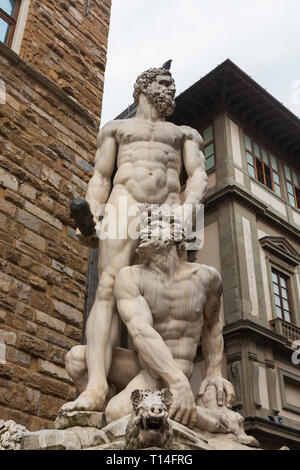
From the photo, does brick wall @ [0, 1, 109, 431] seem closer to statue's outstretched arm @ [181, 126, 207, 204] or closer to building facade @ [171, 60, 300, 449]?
statue's outstretched arm @ [181, 126, 207, 204]

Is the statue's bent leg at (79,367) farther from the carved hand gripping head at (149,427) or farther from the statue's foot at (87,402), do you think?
the carved hand gripping head at (149,427)

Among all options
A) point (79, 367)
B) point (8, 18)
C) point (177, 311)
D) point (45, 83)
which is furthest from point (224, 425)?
point (8, 18)

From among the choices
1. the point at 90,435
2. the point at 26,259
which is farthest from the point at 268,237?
the point at 90,435

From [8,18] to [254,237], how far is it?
986cm

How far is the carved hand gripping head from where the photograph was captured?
2422 millimetres

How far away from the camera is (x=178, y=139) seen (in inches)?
166

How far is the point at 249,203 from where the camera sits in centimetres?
1648

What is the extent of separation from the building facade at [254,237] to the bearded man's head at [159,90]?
391 inches

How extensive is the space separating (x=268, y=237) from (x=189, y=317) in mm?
13470

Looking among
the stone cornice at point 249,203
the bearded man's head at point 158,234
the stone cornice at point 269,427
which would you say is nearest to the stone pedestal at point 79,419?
the bearded man's head at point 158,234

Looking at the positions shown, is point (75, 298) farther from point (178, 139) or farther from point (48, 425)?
point (178, 139)

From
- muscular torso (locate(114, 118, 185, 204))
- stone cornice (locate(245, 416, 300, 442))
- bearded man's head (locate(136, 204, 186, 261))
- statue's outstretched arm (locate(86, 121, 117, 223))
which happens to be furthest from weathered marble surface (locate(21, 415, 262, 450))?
stone cornice (locate(245, 416, 300, 442))

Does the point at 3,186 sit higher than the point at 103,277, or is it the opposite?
the point at 3,186

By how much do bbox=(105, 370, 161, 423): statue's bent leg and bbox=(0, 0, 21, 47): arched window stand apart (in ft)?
21.0
